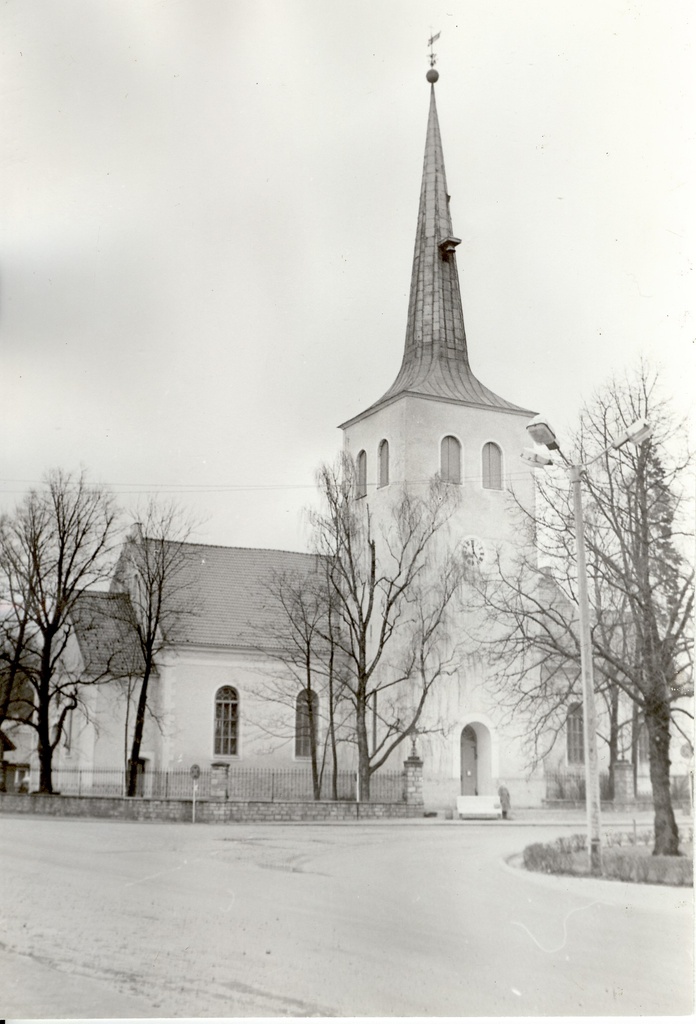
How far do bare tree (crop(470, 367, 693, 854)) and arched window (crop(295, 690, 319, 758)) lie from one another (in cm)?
163

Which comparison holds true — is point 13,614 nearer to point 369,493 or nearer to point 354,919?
point 369,493

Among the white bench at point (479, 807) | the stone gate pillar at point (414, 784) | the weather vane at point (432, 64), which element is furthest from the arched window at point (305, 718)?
the weather vane at point (432, 64)

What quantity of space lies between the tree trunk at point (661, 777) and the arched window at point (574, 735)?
48 cm

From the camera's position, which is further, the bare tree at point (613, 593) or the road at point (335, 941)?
the bare tree at point (613, 593)

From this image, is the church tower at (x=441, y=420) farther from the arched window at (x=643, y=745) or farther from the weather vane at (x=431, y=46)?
the arched window at (x=643, y=745)

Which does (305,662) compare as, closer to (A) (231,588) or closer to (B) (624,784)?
(A) (231,588)

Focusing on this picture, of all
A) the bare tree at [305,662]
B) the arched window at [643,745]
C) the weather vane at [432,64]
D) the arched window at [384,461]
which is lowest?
the arched window at [643,745]

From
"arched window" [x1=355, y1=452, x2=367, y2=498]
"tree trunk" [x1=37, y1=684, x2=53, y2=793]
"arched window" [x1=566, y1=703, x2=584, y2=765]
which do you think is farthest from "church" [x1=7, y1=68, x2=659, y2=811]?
"tree trunk" [x1=37, y1=684, x2=53, y2=793]

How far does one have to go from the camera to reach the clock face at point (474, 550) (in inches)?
302

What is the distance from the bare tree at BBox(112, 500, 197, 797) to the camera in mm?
7594

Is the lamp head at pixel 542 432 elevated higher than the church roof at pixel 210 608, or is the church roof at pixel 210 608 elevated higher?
the lamp head at pixel 542 432

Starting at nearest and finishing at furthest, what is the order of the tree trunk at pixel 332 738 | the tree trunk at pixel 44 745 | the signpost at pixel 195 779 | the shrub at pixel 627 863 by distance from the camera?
1. the shrub at pixel 627 863
2. the tree trunk at pixel 332 738
3. the signpost at pixel 195 779
4. the tree trunk at pixel 44 745

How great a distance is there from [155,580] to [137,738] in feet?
6.17

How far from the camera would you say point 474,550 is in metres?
7.76
